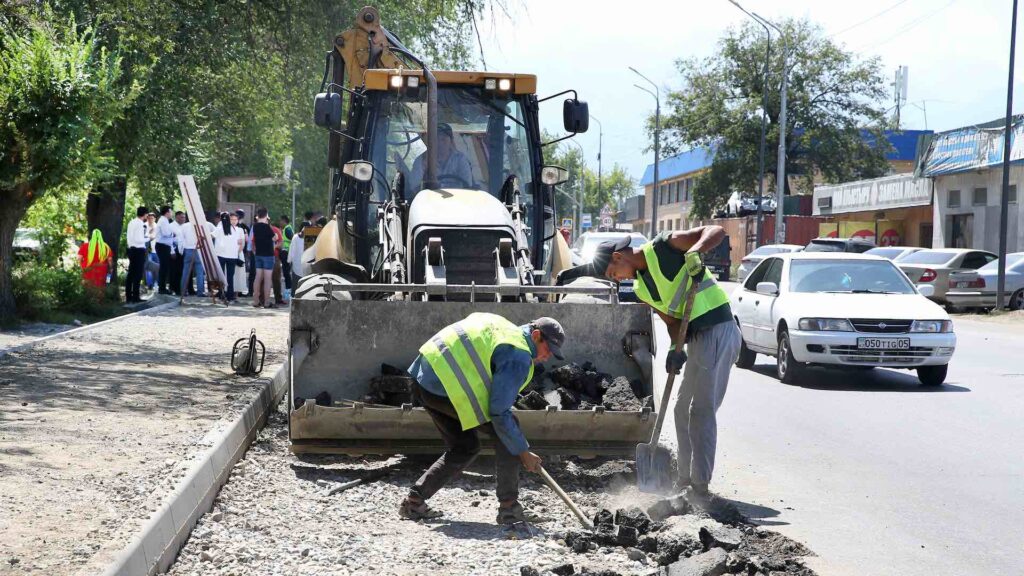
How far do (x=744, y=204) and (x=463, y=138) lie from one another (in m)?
56.7

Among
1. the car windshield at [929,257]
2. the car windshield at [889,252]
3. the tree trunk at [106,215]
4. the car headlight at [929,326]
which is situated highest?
A: the tree trunk at [106,215]

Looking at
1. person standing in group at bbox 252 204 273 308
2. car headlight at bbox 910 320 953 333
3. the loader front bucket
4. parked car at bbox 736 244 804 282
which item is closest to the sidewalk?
the loader front bucket

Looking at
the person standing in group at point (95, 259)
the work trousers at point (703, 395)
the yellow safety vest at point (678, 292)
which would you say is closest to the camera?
the work trousers at point (703, 395)

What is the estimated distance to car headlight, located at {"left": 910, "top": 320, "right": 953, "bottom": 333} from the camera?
12773mm

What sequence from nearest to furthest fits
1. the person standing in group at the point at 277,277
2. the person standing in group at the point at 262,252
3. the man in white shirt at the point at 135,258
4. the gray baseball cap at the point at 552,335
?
the gray baseball cap at the point at 552,335, the man in white shirt at the point at 135,258, the person standing in group at the point at 262,252, the person standing in group at the point at 277,277

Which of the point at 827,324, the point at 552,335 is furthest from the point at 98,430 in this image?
the point at 827,324

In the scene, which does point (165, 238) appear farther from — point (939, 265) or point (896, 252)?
point (896, 252)

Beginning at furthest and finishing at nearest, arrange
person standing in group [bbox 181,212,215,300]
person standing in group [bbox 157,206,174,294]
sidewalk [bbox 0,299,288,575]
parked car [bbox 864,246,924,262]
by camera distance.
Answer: parked car [bbox 864,246,924,262], person standing in group [bbox 157,206,174,294], person standing in group [bbox 181,212,215,300], sidewalk [bbox 0,299,288,575]

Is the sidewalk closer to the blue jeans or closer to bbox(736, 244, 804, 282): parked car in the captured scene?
the blue jeans

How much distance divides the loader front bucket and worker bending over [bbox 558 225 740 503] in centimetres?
53

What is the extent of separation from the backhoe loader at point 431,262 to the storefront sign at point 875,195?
34.0 m

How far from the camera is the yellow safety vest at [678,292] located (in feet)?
23.9

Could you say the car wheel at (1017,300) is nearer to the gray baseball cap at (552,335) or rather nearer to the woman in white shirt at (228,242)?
the woman in white shirt at (228,242)

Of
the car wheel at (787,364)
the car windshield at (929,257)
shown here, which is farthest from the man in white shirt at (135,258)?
the car windshield at (929,257)
